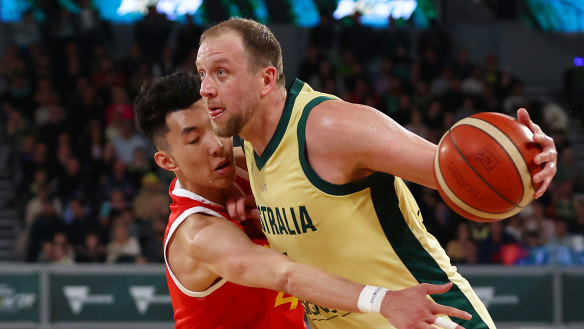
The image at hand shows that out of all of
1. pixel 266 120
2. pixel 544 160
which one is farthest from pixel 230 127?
pixel 544 160

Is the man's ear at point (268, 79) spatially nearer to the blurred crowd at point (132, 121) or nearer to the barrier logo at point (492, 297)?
the barrier logo at point (492, 297)

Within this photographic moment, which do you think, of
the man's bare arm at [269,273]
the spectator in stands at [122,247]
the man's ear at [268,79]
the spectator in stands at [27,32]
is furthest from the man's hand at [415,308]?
the spectator in stands at [27,32]

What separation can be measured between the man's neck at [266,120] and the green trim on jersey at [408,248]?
51 cm

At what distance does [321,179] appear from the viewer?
301 cm

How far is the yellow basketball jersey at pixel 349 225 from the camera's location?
3.05 meters

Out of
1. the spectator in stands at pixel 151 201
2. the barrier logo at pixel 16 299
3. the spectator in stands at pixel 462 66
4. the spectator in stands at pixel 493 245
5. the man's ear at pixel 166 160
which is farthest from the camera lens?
the spectator in stands at pixel 462 66

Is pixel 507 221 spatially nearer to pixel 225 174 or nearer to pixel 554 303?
pixel 554 303

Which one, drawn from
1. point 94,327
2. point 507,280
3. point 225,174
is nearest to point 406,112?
point 507,280

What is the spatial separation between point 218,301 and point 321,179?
1057mm

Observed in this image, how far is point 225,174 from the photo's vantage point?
3.68 metres

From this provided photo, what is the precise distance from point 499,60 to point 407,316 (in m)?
11.5

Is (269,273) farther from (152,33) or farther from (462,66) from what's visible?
(462,66)

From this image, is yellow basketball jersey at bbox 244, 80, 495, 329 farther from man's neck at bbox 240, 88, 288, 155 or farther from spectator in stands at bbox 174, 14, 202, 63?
spectator in stands at bbox 174, 14, 202, 63

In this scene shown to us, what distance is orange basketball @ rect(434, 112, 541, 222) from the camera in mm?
2520
